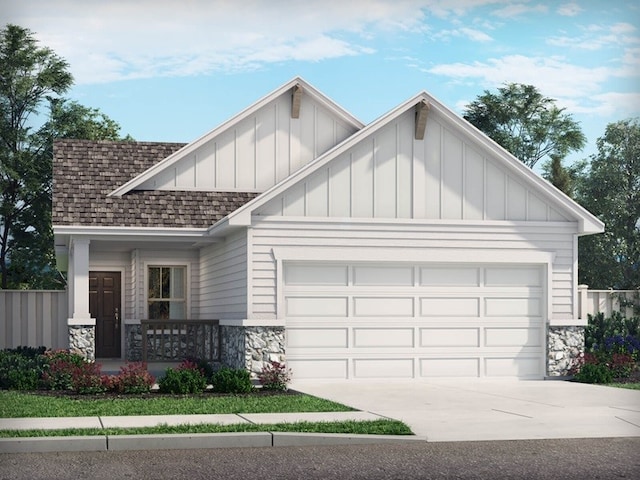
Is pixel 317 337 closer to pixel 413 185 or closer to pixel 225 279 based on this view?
pixel 225 279

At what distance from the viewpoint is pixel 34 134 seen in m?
38.4

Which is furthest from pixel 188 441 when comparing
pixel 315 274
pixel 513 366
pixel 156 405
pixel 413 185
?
pixel 513 366

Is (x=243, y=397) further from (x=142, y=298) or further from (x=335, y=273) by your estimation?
(x=142, y=298)

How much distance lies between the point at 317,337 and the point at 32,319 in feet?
26.8

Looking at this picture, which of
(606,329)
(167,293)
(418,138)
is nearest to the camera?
(418,138)

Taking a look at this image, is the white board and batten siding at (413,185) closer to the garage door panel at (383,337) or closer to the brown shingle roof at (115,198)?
the garage door panel at (383,337)

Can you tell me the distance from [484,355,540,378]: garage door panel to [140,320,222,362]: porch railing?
212 inches

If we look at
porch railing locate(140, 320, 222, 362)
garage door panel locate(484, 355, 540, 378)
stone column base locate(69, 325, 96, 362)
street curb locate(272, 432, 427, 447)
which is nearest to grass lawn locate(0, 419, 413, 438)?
street curb locate(272, 432, 427, 447)

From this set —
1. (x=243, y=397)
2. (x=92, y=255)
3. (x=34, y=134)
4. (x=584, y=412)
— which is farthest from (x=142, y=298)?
(x=34, y=134)

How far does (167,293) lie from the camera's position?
78.9ft

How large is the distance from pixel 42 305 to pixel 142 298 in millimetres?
2266

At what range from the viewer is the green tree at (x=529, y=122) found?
47156mm

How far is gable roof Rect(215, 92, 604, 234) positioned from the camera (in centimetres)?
1814

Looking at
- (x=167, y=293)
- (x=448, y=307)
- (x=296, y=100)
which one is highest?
(x=296, y=100)
